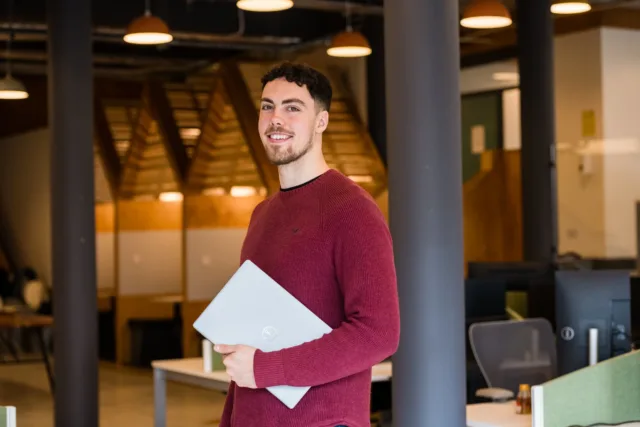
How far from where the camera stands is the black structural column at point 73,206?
905 cm

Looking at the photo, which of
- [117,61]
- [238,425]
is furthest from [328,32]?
[238,425]

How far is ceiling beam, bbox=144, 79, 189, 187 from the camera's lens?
1361 centimetres

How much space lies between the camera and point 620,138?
1183 cm

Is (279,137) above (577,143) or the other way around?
the other way around

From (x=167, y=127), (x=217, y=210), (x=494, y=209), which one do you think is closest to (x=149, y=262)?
(x=217, y=210)

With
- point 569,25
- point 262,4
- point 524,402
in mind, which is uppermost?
point 569,25

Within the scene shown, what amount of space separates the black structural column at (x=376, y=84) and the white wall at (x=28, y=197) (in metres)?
6.53

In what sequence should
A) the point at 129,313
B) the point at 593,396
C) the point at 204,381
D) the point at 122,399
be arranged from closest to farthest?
the point at 593,396 → the point at 204,381 → the point at 122,399 → the point at 129,313

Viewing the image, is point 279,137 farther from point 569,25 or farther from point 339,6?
point 569,25

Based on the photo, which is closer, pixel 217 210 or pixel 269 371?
pixel 269 371

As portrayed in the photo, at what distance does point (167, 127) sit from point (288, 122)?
11672mm

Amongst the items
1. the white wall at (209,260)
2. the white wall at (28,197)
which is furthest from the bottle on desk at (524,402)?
the white wall at (28,197)

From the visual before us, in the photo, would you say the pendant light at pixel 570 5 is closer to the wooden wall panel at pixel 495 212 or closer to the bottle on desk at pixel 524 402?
the wooden wall panel at pixel 495 212

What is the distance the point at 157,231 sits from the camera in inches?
579
